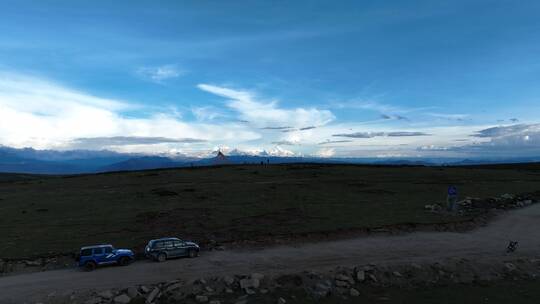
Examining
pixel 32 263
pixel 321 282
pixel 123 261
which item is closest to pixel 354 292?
pixel 321 282

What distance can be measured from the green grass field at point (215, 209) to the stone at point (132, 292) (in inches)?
489

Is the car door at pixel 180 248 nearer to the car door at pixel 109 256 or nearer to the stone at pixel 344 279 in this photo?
the car door at pixel 109 256

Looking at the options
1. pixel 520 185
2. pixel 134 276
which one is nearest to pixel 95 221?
pixel 134 276

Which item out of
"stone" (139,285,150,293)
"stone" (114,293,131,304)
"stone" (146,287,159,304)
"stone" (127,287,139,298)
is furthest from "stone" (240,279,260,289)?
"stone" (114,293,131,304)

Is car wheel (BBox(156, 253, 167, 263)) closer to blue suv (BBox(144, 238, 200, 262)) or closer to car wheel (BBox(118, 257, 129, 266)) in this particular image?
blue suv (BBox(144, 238, 200, 262))

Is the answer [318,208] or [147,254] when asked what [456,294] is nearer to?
[147,254]

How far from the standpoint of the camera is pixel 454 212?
50.2 m

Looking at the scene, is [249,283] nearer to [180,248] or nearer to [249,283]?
[249,283]

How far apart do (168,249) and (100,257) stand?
5.18m

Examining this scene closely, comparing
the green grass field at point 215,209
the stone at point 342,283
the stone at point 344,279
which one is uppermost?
the green grass field at point 215,209

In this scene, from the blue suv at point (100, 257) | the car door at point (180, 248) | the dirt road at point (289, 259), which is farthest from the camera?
the car door at point (180, 248)

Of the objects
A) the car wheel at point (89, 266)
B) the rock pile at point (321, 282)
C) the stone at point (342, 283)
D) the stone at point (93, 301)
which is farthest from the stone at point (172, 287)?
the stone at point (342, 283)

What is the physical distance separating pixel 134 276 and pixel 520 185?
231ft

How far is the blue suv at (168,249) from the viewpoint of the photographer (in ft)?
116
